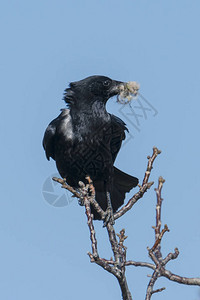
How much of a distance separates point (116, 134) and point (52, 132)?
1.00m

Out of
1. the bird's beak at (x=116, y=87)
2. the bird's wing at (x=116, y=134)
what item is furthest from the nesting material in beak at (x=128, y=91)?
the bird's wing at (x=116, y=134)

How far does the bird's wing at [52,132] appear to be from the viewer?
28.8ft

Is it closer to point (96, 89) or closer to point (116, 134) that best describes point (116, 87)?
point (96, 89)

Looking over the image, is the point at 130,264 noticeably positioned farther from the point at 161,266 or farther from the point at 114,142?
the point at 114,142

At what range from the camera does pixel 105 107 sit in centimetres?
895

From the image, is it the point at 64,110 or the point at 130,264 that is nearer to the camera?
the point at 130,264

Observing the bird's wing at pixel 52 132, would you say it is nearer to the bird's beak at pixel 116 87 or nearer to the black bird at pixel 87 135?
the black bird at pixel 87 135

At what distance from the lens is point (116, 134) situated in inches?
361

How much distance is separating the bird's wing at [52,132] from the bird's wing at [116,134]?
72 cm

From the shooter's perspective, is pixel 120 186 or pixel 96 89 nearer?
pixel 96 89

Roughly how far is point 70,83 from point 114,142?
1099 mm

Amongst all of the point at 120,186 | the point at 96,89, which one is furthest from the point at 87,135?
the point at 120,186

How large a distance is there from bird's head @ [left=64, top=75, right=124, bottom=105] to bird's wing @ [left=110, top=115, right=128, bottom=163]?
378 millimetres

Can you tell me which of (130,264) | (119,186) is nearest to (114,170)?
(119,186)
